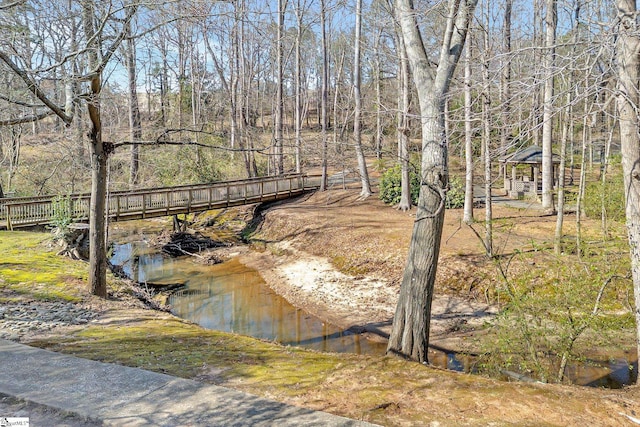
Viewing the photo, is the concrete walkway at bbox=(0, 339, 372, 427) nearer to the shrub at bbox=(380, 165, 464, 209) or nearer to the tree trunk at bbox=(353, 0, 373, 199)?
the tree trunk at bbox=(353, 0, 373, 199)

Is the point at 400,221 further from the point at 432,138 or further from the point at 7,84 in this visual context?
the point at 7,84

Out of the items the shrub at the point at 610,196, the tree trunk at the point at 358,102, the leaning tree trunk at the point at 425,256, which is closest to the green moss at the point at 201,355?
the leaning tree trunk at the point at 425,256

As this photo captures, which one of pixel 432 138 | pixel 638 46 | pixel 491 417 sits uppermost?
pixel 638 46

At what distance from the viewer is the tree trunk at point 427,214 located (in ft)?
21.4

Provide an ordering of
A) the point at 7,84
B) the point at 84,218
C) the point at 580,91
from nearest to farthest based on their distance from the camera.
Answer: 1. the point at 580,91
2. the point at 7,84
3. the point at 84,218

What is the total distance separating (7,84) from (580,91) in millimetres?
7956

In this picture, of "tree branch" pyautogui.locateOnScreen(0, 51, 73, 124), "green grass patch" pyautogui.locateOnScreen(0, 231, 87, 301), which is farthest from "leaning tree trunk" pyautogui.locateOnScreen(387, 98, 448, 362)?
"green grass patch" pyautogui.locateOnScreen(0, 231, 87, 301)

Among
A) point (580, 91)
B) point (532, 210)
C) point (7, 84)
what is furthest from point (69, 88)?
point (532, 210)

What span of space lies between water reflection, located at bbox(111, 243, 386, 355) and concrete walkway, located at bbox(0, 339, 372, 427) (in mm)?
5490

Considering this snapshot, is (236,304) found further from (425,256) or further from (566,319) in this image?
(566,319)

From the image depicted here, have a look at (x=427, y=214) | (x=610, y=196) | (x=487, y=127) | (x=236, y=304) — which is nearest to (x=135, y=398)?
(x=427, y=214)

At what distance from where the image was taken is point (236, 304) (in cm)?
1292

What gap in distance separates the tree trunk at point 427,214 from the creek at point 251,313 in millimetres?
2399

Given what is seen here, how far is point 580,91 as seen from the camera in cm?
459
